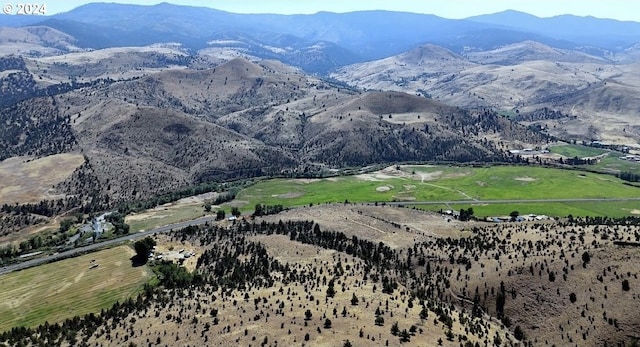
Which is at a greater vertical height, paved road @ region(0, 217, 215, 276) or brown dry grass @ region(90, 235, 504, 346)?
brown dry grass @ region(90, 235, 504, 346)

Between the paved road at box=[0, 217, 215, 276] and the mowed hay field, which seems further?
the paved road at box=[0, 217, 215, 276]

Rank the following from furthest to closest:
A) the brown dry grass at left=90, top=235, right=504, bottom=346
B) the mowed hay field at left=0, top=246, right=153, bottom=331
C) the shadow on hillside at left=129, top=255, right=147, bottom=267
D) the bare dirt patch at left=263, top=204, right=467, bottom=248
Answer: the bare dirt patch at left=263, top=204, right=467, bottom=248 < the shadow on hillside at left=129, top=255, right=147, bottom=267 < the mowed hay field at left=0, top=246, right=153, bottom=331 < the brown dry grass at left=90, top=235, right=504, bottom=346

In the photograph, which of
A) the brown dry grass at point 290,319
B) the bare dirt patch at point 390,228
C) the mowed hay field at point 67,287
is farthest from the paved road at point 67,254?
the brown dry grass at point 290,319

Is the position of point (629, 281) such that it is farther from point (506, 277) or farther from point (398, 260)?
point (398, 260)

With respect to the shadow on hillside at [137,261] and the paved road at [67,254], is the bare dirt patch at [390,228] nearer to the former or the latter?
the shadow on hillside at [137,261]

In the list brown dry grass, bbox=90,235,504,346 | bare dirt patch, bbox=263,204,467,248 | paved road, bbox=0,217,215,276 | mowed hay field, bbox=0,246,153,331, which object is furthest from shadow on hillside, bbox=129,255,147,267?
bare dirt patch, bbox=263,204,467,248

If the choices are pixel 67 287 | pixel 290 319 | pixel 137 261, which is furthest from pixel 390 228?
pixel 67 287

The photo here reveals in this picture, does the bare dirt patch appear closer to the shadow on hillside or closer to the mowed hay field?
the shadow on hillside

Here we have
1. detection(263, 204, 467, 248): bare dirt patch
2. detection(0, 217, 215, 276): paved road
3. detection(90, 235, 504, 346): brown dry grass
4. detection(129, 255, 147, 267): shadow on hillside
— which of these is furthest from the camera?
detection(263, 204, 467, 248): bare dirt patch
